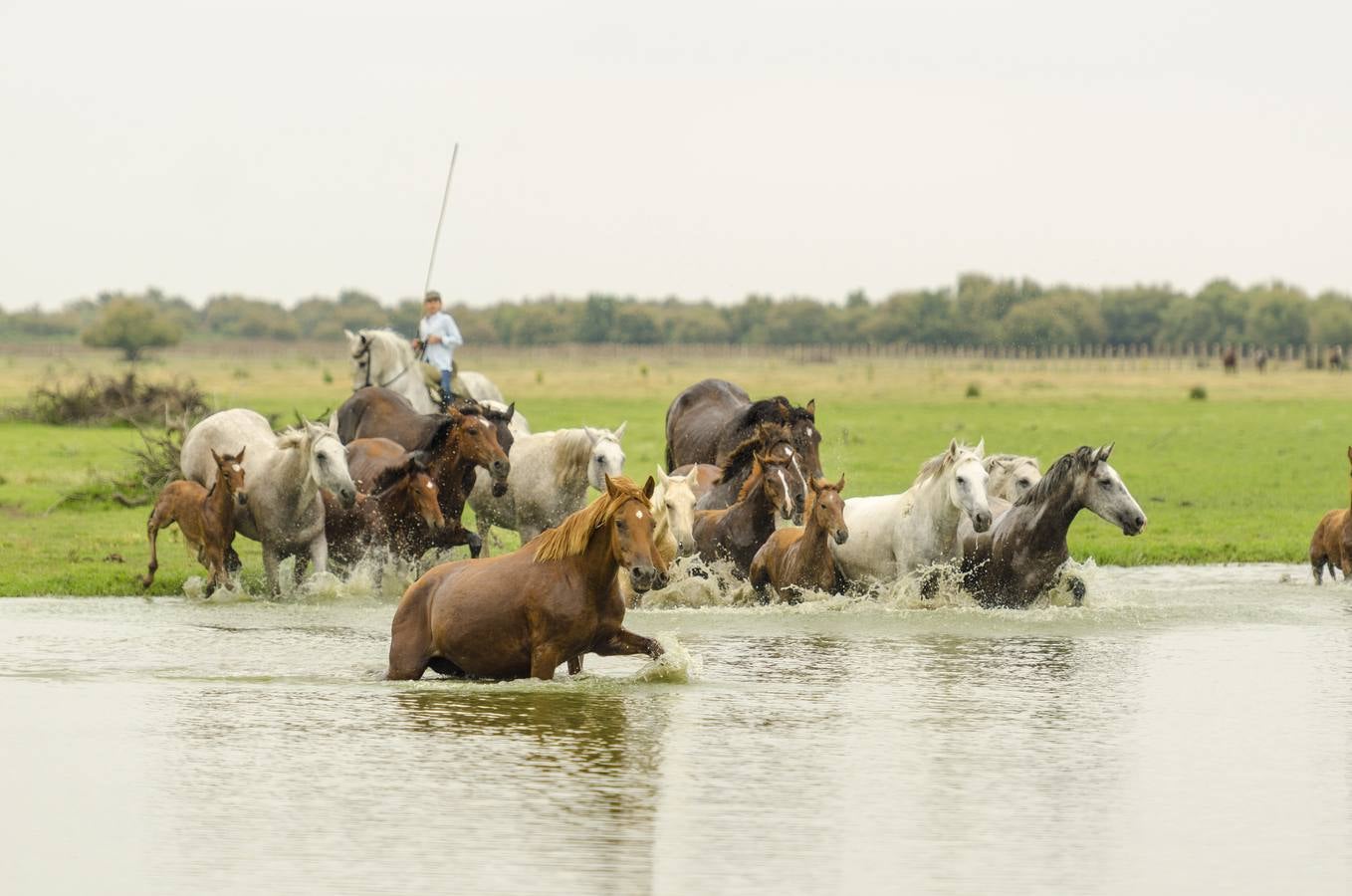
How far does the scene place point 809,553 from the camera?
1344 centimetres

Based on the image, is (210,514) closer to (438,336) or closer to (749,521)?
(749,521)

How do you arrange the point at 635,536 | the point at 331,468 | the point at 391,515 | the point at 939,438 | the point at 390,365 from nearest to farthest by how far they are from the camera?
the point at 635,536 → the point at 331,468 → the point at 391,515 → the point at 390,365 → the point at 939,438

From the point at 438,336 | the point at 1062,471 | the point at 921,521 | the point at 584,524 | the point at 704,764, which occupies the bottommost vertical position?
the point at 704,764

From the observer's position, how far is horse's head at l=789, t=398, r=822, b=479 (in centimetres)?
1513

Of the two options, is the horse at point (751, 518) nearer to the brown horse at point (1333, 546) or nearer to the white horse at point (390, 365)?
the brown horse at point (1333, 546)

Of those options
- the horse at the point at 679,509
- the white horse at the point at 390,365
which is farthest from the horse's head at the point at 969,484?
the white horse at the point at 390,365

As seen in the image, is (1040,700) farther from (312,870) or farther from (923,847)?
(312,870)

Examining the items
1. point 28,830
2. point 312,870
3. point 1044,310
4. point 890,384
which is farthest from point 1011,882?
point 1044,310

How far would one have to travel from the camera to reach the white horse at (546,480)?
16.2 m

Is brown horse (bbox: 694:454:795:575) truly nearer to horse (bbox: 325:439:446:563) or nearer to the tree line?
horse (bbox: 325:439:446:563)

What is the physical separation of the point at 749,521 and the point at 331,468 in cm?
304

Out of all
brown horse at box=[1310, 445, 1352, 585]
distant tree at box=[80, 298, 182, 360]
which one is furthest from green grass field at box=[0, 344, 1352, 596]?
distant tree at box=[80, 298, 182, 360]

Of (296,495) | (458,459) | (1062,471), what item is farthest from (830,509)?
(296,495)

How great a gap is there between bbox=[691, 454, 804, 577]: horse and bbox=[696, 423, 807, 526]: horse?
5 centimetres
